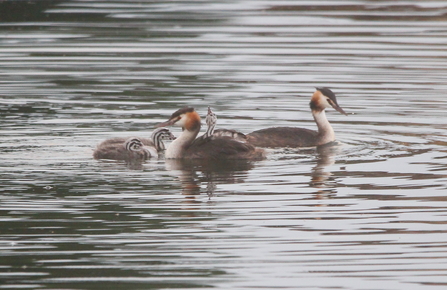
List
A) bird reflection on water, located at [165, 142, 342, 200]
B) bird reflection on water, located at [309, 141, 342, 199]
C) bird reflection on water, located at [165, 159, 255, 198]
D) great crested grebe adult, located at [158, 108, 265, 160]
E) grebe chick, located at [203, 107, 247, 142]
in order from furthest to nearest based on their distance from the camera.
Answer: grebe chick, located at [203, 107, 247, 142] < great crested grebe adult, located at [158, 108, 265, 160] < bird reflection on water, located at [165, 159, 255, 198] < bird reflection on water, located at [165, 142, 342, 200] < bird reflection on water, located at [309, 141, 342, 199]

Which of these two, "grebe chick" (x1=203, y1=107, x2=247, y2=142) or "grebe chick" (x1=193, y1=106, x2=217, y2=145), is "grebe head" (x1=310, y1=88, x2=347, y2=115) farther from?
"grebe chick" (x1=193, y1=106, x2=217, y2=145)

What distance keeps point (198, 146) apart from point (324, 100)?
242 centimetres

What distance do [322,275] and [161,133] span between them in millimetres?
5965

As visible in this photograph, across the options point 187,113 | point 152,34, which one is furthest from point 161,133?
point 152,34

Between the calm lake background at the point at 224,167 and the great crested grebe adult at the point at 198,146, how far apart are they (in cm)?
25

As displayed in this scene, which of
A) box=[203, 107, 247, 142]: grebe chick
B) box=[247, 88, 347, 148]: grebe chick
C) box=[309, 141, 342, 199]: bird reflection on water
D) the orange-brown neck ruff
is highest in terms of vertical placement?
the orange-brown neck ruff

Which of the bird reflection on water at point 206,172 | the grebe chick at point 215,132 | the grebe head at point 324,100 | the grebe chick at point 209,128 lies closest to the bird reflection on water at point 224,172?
the bird reflection on water at point 206,172

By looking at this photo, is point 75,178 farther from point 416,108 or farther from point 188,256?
point 416,108

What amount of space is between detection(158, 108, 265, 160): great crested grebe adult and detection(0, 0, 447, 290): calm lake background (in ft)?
0.83

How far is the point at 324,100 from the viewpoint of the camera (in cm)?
1423

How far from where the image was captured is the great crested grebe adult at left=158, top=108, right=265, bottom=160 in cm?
1249

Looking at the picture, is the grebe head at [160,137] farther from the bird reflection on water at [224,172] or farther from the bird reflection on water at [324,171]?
the bird reflection on water at [324,171]

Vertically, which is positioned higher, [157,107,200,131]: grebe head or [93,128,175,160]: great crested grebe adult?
[157,107,200,131]: grebe head

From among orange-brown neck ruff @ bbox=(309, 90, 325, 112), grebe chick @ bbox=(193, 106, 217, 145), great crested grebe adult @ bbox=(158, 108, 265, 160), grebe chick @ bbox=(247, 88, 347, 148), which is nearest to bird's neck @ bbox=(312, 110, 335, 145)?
grebe chick @ bbox=(247, 88, 347, 148)
